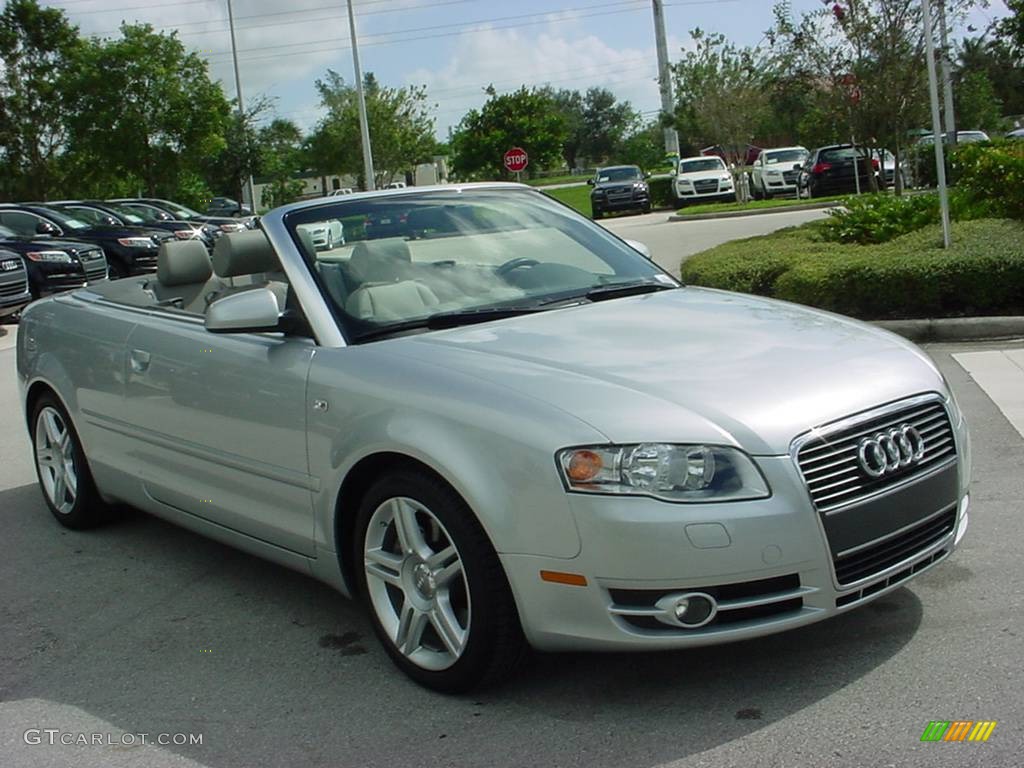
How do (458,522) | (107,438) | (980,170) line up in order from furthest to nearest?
1. (980,170)
2. (107,438)
3. (458,522)

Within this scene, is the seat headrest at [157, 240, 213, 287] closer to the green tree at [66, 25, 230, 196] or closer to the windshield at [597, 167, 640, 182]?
the green tree at [66, 25, 230, 196]

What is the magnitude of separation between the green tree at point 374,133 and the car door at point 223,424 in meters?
49.4

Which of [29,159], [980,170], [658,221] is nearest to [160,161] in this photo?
[29,159]

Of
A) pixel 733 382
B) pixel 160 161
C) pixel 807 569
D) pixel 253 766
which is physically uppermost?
pixel 160 161

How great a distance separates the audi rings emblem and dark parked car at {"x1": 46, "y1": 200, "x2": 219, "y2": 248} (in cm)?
2081

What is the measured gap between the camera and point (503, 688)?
377 cm

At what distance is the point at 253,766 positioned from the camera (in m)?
3.46

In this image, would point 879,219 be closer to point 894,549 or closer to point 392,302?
point 392,302

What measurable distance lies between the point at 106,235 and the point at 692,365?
2032 centimetres

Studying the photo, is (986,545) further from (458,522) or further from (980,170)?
(980,170)

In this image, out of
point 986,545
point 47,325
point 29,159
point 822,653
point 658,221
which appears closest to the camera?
point 822,653

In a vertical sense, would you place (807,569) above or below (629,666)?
above

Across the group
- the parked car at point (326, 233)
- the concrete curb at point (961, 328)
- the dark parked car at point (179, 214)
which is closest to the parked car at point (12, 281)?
the dark parked car at point (179, 214)

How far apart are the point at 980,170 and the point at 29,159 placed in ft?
98.1
